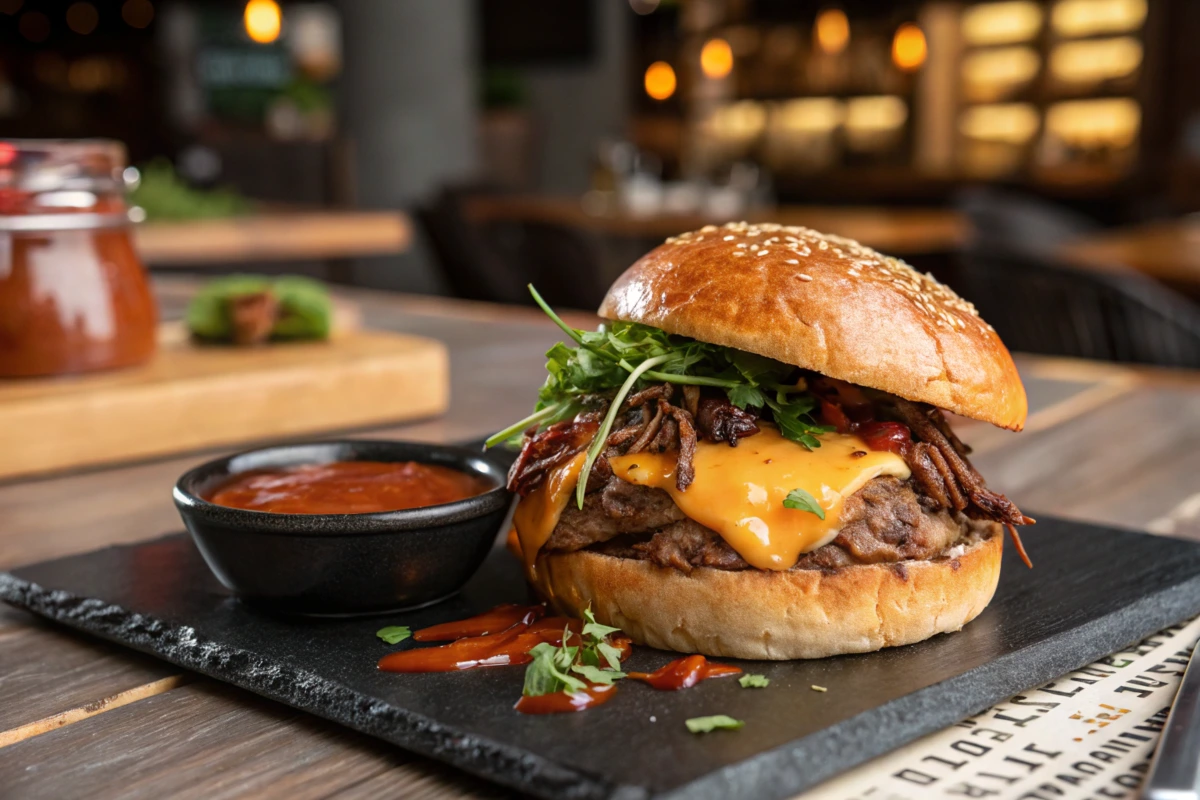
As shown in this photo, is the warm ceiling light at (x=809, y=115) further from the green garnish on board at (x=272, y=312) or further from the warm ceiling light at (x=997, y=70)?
the green garnish on board at (x=272, y=312)

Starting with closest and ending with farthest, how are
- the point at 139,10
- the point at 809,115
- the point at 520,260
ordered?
the point at 520,260 → the point at 809,115 → the point at 139,10

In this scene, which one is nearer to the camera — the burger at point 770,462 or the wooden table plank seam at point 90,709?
the wooden table plank seam at point 90,709

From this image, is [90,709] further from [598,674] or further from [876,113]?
[876,113]

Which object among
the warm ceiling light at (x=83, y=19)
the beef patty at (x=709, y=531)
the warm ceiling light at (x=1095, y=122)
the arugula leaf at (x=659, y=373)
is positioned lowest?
the beef patty at (x=709, y=531)

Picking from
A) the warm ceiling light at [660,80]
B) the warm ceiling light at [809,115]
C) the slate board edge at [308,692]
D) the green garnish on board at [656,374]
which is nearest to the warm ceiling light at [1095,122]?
the warm ceiling light at [809,115]

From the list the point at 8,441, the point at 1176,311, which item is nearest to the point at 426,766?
the point at 8,441

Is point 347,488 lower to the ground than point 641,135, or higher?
lower

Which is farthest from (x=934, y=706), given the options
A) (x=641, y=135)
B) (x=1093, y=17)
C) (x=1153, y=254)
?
(x=641, y=135)
